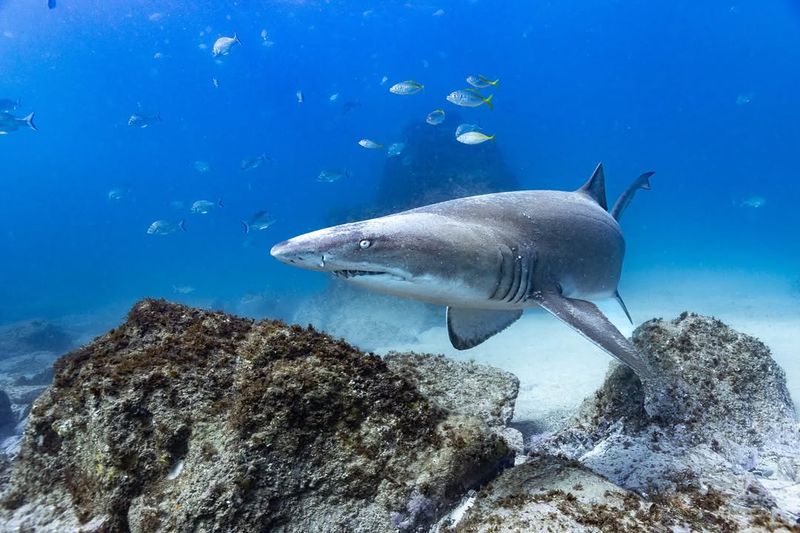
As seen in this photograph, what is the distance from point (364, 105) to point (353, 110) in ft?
9.98

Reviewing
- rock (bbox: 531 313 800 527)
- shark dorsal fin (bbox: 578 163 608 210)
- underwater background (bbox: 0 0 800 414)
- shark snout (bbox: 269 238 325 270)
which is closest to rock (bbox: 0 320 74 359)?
underwater background (bbox: 0 0 800 414)

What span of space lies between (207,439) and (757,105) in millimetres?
199649

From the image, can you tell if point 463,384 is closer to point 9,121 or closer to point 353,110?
point 9,121

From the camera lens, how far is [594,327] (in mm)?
2953

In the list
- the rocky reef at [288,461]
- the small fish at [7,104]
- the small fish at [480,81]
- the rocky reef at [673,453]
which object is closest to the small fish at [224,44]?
the small fish at [7,104]

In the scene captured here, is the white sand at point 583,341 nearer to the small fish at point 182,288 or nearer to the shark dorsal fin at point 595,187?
the shark dorsal fin at point 595,187

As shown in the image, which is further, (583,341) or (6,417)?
(583,341)

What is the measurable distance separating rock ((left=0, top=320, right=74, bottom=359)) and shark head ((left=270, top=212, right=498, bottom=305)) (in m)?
21.3

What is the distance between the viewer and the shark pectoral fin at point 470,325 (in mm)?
3980

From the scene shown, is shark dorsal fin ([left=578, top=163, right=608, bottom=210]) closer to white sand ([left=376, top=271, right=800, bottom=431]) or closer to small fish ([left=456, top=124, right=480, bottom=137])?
white sand ([left=376, top=271, right=800, bottom=431])

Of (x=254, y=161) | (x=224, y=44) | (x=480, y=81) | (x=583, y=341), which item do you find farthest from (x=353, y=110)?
(x=583, y=341)

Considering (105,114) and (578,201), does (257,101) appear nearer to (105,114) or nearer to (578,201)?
(105,114)

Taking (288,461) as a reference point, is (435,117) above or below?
above

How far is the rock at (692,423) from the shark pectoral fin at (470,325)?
3.52ft
